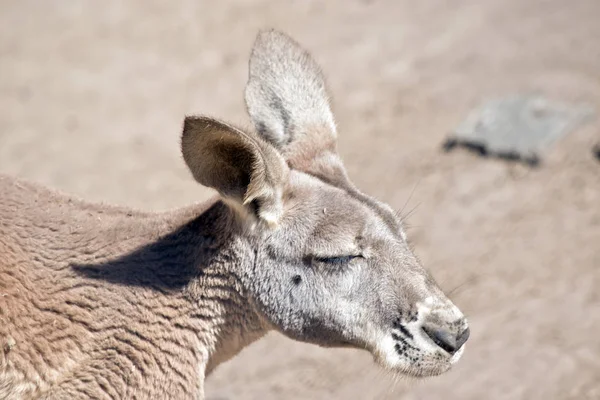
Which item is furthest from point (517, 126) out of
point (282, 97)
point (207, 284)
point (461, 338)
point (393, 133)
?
point (207, 284)

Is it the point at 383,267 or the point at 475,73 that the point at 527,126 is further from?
the point at 383,267

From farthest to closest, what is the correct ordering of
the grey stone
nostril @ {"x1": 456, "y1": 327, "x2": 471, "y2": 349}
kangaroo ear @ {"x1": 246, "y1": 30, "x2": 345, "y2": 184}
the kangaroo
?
the grey stone → kangaroo ear @ {"x1": 246, "y1": 30, "x2": 345, "y2": 184} → nostril @ {"x1": 456, "y1": 327, "x2": 471, "y2": 349} → the kangaroo

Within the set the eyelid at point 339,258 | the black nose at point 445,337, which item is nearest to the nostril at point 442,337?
the black nose at point 445,337

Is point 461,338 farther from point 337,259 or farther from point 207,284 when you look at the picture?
point 207,284

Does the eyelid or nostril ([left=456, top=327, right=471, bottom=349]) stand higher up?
the eyelid

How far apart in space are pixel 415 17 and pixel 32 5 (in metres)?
5.46

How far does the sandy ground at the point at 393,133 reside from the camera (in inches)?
227

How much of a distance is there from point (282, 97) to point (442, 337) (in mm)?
1446

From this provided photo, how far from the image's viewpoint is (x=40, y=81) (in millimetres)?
10445

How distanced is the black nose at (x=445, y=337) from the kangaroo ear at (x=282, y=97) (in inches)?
42.6

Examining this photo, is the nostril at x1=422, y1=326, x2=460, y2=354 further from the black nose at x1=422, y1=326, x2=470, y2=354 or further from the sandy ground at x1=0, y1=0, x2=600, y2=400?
the sandy ground at x1=0, y1=0, x2=600, y2=400

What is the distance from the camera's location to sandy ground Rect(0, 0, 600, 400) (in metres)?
5.77

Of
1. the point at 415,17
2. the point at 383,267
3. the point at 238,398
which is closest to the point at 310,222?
the point at 383,267

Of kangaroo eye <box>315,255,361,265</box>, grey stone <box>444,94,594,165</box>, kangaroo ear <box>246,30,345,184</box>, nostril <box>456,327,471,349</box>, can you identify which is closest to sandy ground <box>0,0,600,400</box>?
grey stone <box>444,94,594,165</box>
